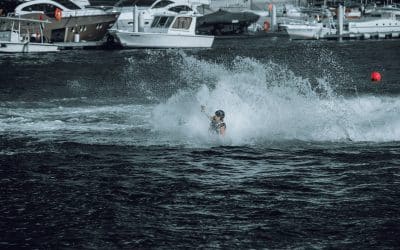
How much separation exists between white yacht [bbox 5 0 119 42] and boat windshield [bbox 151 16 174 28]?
14.0 feet

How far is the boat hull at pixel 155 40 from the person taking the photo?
78.2 metres

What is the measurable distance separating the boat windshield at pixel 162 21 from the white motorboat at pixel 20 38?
8.83 metres

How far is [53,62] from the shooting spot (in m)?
68.9

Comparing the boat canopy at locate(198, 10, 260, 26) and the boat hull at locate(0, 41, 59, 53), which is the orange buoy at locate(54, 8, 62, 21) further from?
the boat canopy at locate(198, 10, 260, 26)

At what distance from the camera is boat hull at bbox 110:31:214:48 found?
78.2 m

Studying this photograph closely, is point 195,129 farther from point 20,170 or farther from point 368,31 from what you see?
point 368,31

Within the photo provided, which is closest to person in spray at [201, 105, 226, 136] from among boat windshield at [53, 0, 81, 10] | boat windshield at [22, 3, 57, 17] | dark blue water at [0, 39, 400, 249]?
dark blue water at [0, 39, 400, 249]

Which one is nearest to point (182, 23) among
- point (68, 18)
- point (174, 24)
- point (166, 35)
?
point (174, 24)

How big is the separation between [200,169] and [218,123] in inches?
146

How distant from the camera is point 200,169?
90.3 feet

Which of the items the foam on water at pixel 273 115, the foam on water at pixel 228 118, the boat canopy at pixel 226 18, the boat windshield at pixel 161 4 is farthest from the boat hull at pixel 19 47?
the foam on water at pixel 273 115

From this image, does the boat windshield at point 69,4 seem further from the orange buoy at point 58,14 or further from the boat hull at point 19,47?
the boat hull at point 19,47

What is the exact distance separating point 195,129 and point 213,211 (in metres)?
10.6

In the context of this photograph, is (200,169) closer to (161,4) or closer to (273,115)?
(273,115)
